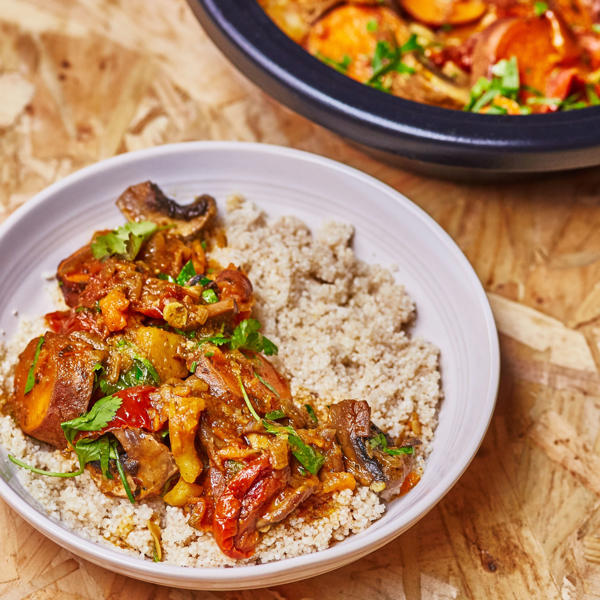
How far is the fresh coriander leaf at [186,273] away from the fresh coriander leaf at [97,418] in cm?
49

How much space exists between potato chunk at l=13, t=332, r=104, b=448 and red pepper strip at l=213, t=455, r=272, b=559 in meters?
0.48

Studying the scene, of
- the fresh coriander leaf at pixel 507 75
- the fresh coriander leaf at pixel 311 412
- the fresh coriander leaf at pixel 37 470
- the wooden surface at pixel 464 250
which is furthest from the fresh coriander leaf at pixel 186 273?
the fresh coriander leaf at pixel 507 75

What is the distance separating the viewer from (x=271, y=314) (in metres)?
2.60

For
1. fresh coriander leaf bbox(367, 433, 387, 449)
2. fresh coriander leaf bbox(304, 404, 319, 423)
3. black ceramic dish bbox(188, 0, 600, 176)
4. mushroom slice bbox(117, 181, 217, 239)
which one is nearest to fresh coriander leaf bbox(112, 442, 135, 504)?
fresh coriander leaf bbox(304, 404, 319, 423)

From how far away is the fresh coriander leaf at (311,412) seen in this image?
239 cm

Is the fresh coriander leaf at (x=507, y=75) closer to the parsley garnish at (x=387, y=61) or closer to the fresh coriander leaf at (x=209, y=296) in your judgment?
the parsley garnish at (x=387, y=61)

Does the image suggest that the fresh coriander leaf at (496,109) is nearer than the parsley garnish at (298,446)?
No

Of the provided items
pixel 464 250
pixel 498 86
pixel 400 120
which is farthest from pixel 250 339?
pixel 498 86

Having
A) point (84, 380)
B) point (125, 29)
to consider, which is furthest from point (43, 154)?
point (84, 380)

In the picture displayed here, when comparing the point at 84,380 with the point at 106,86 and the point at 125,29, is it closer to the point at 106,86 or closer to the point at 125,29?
the point at 106,86

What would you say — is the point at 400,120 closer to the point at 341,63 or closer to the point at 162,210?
the point at 341,63

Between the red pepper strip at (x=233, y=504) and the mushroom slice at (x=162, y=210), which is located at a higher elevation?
the mushroom slice at (x=162, y=210)

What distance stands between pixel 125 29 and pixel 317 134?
1.05m

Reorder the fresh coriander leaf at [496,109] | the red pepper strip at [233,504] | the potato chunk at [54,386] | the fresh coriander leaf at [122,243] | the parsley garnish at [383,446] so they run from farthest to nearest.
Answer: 1. the fresh coriander leaf at [496,109]
2. the fresh coriander leaf at [122,243]
3. the parsley garnish at [383,446]
4. the potato chunk at [54,386]
5. the red pepper strip at [233,504]
